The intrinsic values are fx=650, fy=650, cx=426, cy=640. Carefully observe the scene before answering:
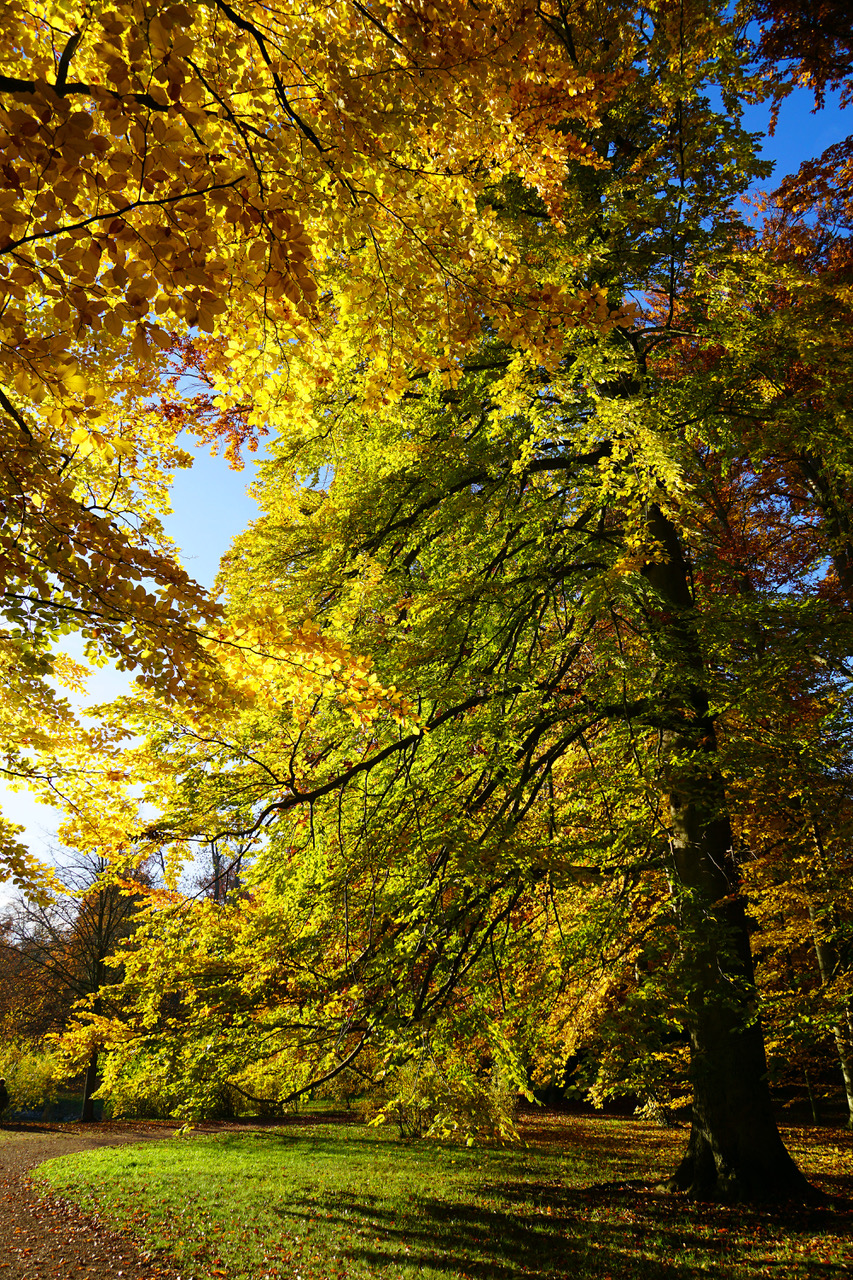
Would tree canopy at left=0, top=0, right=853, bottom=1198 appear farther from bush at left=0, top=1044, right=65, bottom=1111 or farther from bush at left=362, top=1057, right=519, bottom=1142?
bush at left=0, top=1044, right=65, bottom=1111

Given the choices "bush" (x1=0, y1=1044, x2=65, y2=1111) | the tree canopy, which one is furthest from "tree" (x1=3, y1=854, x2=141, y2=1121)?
the tree canopy

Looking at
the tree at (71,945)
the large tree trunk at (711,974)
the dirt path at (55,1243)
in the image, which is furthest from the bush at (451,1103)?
the tree at (71,945)

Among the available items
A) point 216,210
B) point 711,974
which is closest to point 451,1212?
point 711,974

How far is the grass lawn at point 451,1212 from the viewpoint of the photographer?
17.6 ft

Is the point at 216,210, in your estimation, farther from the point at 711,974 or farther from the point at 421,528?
the point at 711,974

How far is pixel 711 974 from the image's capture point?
5699mm

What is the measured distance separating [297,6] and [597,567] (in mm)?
4636

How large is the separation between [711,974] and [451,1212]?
4759mm

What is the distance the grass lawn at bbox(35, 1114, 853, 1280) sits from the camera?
5.35m

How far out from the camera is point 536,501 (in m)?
6.05

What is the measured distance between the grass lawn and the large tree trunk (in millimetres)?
296

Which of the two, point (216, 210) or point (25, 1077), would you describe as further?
point (25, 1077)

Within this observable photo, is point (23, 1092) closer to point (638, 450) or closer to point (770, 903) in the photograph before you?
point (770, 903)

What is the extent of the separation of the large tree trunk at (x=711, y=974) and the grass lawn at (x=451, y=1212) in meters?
0.30
